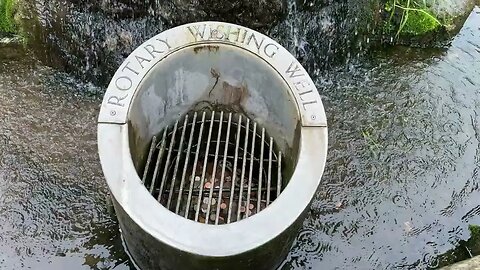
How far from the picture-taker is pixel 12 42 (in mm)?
5480

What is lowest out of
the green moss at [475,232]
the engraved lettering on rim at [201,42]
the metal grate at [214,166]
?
the green moss at [475,232]

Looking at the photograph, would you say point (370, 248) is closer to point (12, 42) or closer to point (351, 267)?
point (351, 267)

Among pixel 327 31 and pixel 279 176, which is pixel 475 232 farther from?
pixel 327 31

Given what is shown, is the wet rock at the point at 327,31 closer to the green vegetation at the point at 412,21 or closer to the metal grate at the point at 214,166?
the green vegetation at the point at 412,21

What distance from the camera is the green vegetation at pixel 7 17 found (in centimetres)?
543

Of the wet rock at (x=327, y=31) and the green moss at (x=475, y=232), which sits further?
the wet rock at (x=327, y=31)

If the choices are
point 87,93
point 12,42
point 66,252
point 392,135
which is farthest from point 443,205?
point 12,42

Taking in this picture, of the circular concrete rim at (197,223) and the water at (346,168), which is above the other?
the circular concrete rim at (197,223)

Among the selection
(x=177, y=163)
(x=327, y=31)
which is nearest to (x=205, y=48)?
(x=177, y=163)

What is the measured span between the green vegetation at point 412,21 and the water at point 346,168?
0.71 ft

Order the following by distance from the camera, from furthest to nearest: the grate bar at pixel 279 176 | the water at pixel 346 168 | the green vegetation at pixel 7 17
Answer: the green vegetation at pixel 7 17, the water at pixel 346 168, the grate bar at pixel 279 176

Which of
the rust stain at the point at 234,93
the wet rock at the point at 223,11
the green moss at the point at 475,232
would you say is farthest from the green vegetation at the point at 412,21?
the rust stain at the point at 234,93

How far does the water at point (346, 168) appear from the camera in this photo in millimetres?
4098

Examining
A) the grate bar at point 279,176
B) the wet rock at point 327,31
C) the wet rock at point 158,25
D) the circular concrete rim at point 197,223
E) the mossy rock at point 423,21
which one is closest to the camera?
the circular concrete rim at point 197,223
